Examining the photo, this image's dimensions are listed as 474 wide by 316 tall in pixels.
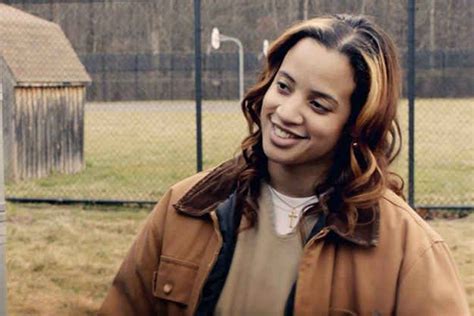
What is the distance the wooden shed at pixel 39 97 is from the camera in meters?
9.98

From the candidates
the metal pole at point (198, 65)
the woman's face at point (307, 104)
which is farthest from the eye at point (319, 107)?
the metal pole at point (198, 65)

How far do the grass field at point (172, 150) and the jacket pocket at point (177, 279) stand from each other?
643 cm

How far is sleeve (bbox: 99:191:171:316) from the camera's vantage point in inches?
88.4

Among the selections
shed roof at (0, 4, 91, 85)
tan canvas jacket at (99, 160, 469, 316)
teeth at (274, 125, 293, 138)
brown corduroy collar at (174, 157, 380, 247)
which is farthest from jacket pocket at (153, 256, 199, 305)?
shed roof at (0, 4, 91, 85)

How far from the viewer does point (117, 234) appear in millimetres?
8078

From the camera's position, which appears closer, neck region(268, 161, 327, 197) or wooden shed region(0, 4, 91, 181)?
neck region(268, 161, 327, 197)

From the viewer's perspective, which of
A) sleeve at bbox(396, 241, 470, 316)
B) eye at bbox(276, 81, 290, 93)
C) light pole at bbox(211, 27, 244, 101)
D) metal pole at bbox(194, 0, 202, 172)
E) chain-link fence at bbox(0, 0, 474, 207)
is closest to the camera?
sleeve at bbox(396, 241, 470, 316)

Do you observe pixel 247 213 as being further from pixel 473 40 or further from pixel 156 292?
pixel 473 40

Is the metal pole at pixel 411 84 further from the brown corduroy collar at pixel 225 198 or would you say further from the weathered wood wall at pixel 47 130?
the brown corduroy collar at pixel 225 198

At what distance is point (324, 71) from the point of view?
83.7 inches

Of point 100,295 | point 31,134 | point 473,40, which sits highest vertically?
point 473,40

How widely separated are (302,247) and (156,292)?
0.35m

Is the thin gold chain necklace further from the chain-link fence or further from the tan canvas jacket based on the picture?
the chain-link fence

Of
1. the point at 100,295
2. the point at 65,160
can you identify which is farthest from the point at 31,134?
the point at 100,295
